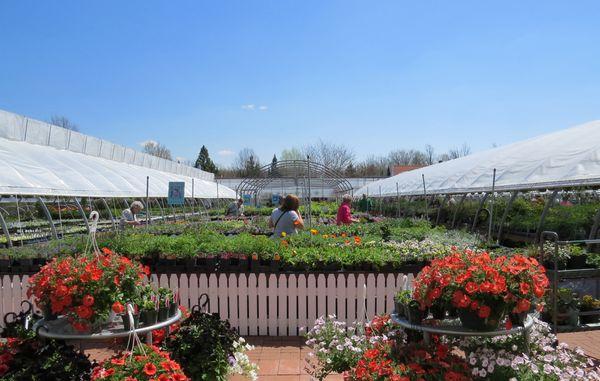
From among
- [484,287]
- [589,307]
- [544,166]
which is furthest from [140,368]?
[544,166]

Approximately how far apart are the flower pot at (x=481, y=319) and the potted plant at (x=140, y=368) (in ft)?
5.66

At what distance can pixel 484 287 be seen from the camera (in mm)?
2762

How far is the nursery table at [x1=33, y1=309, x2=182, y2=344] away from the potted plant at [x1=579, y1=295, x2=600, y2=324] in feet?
16.3

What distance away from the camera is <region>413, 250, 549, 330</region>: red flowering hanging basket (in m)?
2.79

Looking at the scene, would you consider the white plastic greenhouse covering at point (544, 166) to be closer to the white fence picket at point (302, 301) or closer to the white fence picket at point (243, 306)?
the white fence picket at point (302, 301)

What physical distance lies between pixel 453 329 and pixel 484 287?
40 cm

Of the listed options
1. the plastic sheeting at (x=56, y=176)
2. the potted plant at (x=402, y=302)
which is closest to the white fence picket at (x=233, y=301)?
the potted plant at (x=402, y=302)

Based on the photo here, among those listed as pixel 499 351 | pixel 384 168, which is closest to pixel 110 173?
pixel 499 351

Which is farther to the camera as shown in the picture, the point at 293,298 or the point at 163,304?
the point at 293,298

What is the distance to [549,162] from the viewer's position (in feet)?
27.9

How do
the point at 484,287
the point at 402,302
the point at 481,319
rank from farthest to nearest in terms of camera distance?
the point at 402,302 → the point at 481,319 → the point at 484,287

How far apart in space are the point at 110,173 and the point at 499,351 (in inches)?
621

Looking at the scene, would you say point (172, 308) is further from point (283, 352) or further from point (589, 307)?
point (589, 307)

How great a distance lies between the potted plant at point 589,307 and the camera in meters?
5.79
